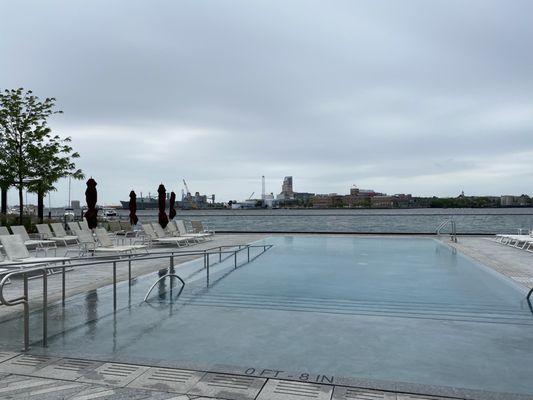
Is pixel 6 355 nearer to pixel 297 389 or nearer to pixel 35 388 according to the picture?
pixel 35 388

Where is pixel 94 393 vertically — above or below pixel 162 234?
below

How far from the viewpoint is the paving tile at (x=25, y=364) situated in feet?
13.5

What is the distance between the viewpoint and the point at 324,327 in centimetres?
561

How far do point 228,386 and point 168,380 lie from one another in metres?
0.51

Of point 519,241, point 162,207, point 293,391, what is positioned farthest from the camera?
point 162,207

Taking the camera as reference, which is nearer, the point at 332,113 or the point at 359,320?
the point at 359,320

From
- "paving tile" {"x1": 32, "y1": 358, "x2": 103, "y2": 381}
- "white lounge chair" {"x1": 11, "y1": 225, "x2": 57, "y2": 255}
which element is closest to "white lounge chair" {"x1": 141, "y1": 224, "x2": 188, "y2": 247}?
"white lounge chair" {"x1": 11, "y1": 225, "x2": 57, "y2": 255}

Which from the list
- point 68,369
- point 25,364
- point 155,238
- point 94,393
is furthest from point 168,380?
point 155,238

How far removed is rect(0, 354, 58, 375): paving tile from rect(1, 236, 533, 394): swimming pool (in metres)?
0.27

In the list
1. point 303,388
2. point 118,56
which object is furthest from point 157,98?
point 303,388

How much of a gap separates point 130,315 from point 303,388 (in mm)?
3227

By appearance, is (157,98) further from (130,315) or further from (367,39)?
(130,315)

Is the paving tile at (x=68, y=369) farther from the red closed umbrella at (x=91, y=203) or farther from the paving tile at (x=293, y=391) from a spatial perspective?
the red closed umbrella at (x=91, y=203)

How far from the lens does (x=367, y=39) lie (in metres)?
14.2
